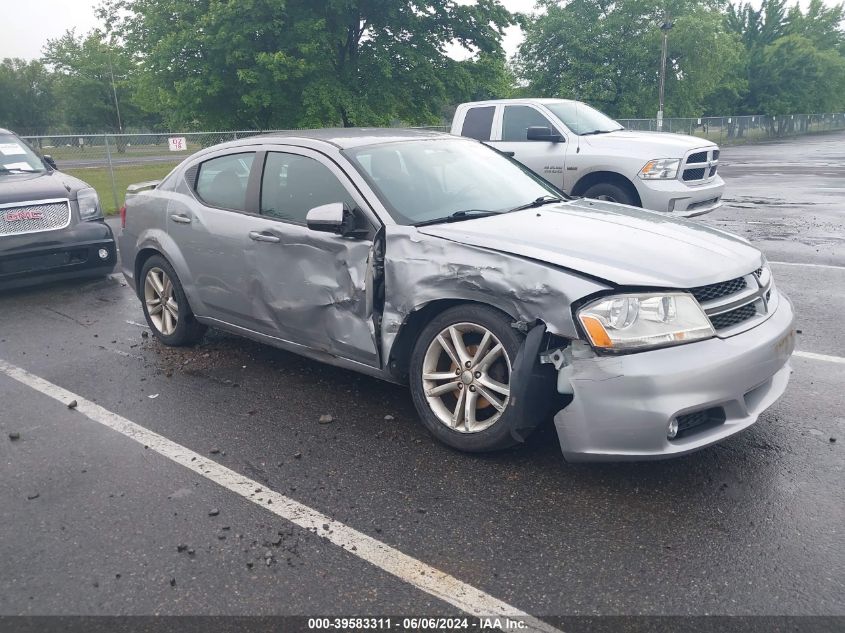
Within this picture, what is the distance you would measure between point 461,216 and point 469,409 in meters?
1.18

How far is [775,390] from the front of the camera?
11.8ft

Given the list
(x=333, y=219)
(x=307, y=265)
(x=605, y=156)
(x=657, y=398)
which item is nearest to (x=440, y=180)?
(x=333, y=219)

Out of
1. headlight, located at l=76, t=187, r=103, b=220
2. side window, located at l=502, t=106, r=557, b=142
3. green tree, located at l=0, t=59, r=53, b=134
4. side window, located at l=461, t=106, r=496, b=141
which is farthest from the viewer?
green tree, located at l=0, t=59, r=53, b=134

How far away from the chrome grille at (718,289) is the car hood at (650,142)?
622 centimetres

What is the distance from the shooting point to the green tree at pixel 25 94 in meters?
67.3

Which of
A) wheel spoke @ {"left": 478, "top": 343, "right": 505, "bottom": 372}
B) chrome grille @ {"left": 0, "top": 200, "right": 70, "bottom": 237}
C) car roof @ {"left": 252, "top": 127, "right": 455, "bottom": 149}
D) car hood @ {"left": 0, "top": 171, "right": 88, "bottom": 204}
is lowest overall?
wheel spoke @ {"left": 478, "top": 343, "right": 505, "bottom": 372}

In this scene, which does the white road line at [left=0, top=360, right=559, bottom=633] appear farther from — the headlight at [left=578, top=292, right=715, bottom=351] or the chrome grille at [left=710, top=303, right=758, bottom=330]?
the chrome grille at [left=710, top=303, right=758, bottom=330]

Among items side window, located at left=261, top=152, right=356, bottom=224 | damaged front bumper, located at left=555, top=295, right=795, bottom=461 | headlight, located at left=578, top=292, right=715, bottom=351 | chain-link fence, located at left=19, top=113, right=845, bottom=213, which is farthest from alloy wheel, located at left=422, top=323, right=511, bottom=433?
chain-link fence, located at left=19, top=113, right=845, bottom=213

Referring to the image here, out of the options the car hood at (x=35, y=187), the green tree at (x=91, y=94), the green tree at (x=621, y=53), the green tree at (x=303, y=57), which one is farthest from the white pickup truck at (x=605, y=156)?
the green tree at (x=91, y=94)

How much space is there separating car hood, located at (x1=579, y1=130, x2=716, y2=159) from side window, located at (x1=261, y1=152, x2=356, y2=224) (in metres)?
6.06

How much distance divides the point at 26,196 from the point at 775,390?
7571 millimetres

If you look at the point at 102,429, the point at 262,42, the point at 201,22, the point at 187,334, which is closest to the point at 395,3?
the point at 262,42

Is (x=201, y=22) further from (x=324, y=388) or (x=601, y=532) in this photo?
(x=601, y=532)

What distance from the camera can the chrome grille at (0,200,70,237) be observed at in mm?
7703
